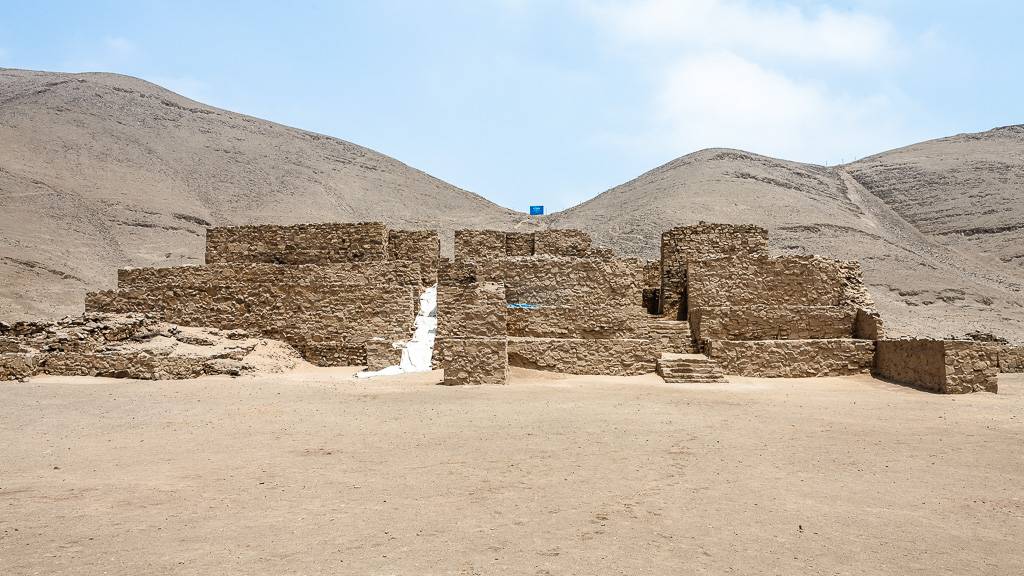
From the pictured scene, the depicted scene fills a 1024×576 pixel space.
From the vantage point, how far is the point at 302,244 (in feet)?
56.4

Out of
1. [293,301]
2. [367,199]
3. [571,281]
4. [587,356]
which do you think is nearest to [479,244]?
[571,281]

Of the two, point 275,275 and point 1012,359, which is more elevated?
point 275,275

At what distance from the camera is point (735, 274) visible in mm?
14977

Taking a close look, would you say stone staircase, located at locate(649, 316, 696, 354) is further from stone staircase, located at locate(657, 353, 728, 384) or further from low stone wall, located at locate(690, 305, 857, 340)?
stone staircase, located at locate(657, 353, 728, 384)

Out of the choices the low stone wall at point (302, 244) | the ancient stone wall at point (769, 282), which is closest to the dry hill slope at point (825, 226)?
the ancient stone wall at point (769, 282)

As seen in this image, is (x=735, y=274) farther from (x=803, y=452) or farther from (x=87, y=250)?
(x=87, y=250)

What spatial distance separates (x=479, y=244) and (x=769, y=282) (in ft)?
25.0

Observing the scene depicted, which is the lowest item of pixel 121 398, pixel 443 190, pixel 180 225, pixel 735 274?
pixel 121 398

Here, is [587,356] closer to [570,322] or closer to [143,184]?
[570,322]


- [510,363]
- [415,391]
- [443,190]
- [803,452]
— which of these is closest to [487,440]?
[803,452]

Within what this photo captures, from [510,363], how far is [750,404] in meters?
4.62

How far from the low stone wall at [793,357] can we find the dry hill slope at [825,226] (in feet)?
40.2

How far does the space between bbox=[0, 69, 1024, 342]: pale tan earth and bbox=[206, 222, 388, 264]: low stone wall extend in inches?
482

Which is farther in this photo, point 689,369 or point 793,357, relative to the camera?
point 793,357
